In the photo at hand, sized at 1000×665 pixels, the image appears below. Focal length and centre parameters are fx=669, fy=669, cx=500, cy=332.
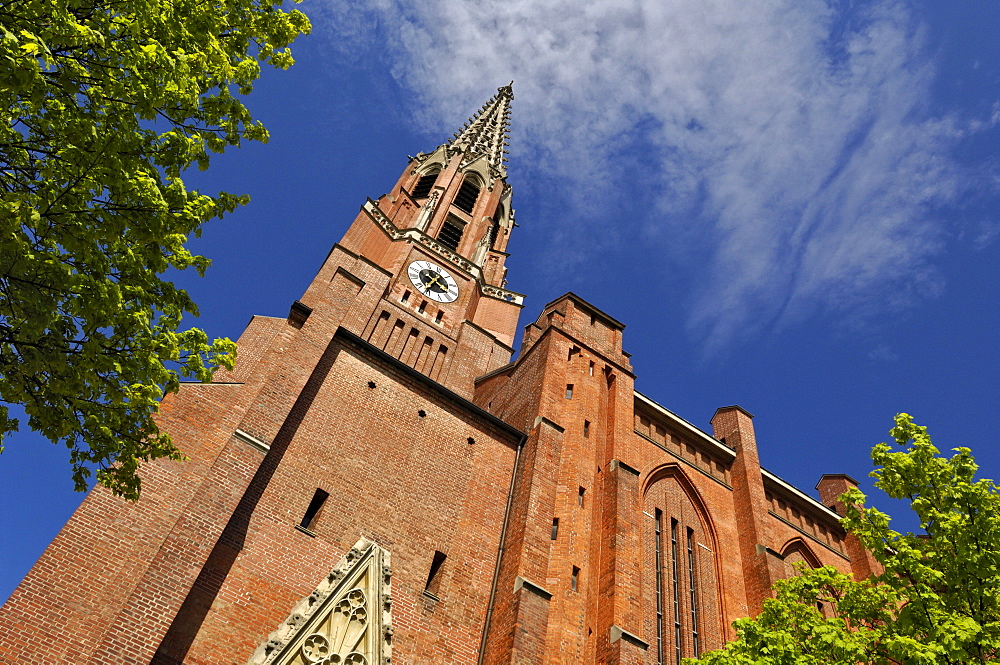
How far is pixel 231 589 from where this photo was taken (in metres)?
12.3

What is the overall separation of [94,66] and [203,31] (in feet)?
4.92

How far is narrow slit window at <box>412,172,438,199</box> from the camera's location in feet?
127

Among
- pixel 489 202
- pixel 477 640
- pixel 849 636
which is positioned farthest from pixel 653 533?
pixel 489 202

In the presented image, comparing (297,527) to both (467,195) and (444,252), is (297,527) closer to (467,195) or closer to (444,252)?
(444,252)

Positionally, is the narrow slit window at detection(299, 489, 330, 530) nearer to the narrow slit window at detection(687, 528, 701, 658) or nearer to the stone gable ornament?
the stone gable ornament

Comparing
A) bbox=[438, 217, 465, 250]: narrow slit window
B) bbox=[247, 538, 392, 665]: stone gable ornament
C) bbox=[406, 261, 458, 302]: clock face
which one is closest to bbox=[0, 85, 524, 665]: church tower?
bbox=[247, 538, 392, 665]: stone gable ornament

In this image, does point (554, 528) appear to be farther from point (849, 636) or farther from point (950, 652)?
point (950, 652)

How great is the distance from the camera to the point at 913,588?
9.91m

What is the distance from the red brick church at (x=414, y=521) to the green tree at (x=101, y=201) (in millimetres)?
3887

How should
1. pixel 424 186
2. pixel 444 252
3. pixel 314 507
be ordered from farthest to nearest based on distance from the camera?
pixel 424 186 < pixel 444 252 < pixel 314 507

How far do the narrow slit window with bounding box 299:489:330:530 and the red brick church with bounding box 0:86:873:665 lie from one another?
5 centimetres

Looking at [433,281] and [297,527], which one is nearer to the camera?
[297,527]

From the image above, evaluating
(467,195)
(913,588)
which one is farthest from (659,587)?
(467,195)

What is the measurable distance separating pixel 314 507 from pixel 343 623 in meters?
2.96
